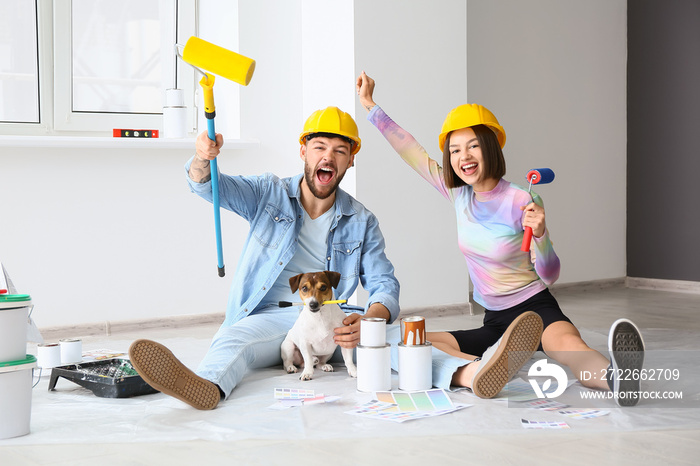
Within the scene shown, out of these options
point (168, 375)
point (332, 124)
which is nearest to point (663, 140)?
point (332, 124)

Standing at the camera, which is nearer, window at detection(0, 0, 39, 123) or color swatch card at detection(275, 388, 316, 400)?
color swatch card at detection(275, 388, 316, 400)

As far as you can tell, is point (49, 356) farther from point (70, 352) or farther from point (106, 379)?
point (106, 379)

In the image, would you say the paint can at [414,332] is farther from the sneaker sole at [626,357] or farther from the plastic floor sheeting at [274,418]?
the sneaker sole at [626,357]

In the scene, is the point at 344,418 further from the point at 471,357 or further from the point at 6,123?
the point at 6,123

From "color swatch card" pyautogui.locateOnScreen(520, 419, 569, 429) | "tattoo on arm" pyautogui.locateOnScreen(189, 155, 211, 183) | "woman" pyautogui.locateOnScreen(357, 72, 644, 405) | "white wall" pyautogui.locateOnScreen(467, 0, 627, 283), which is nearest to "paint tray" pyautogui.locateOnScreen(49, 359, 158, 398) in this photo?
"tattoo on arm" pyautogui.locateOnScreen(189, 155, 211, 183)

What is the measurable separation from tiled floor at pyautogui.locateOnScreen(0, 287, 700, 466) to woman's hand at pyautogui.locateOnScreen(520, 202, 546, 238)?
1.83 feet

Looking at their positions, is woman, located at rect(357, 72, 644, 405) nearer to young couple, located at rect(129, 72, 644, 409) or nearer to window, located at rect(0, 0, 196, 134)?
young couple, located at rect(129, 72, 644, 409)

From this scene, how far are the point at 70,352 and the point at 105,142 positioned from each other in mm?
1459

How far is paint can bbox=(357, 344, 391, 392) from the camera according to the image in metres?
2.37

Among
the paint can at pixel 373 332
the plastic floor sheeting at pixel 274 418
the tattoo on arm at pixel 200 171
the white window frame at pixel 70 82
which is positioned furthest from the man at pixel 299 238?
the white window frame at pixel 70 82

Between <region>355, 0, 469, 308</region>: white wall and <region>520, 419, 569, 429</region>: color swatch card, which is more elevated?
<region>355, 0, 469, 308</region>: white wall

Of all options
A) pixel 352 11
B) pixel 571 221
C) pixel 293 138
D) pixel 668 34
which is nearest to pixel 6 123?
pixel 293 138

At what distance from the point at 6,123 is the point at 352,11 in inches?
74.8

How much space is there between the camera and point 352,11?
4.14 meters
